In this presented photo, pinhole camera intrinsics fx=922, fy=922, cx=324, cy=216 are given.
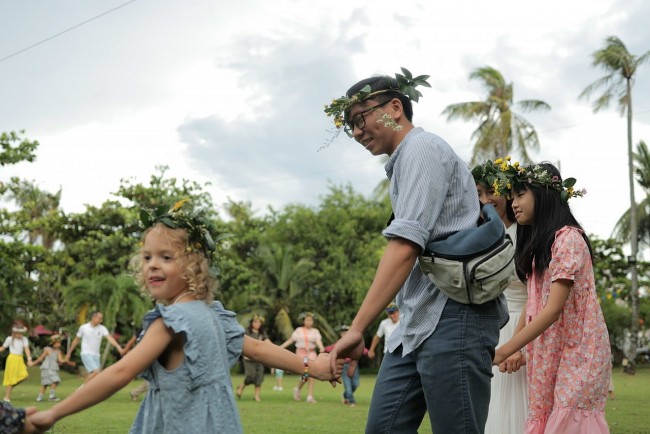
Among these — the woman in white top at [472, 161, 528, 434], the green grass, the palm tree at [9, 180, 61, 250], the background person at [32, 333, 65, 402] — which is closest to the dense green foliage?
the palm tree at [9, 180, 61, 250]

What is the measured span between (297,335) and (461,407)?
16704 mm

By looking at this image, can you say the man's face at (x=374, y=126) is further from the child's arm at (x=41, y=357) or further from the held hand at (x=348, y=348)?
the child's arm at (x=41, y=357)

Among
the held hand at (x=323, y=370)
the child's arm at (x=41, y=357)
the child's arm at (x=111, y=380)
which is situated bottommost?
the child's arm at (x=111, y=380)

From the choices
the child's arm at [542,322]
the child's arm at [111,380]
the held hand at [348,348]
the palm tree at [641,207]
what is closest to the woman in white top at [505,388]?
the child's arm at [542,322]

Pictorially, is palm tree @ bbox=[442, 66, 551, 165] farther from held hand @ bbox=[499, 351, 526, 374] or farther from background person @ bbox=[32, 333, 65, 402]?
held hand @ bbox=[499, 351, 526, 374]

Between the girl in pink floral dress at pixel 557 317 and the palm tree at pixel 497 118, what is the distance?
111 feet

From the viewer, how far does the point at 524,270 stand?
5.42m

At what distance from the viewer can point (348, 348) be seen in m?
3.74

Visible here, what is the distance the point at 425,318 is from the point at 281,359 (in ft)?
2.20

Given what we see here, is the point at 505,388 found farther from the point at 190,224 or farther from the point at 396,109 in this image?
the point at 190,224

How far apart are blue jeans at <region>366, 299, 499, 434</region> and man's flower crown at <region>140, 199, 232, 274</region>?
951 millimetres

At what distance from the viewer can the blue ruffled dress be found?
3.54m

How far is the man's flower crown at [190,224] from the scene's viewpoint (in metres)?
3.89

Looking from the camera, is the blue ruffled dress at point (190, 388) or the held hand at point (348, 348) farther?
the held hand at point (348, 348)
